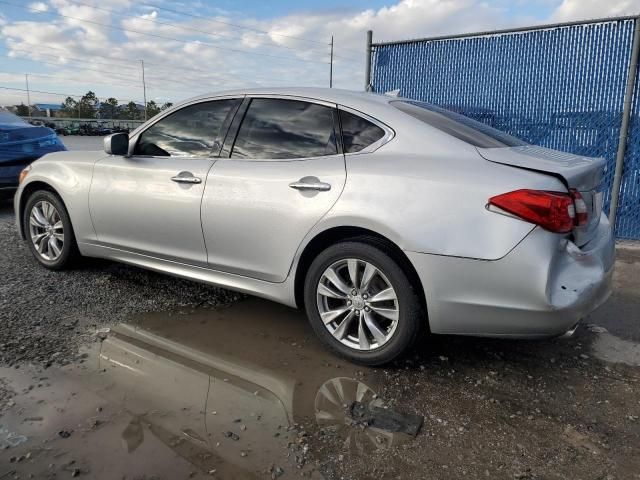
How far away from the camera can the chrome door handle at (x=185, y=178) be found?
3607 millimetres

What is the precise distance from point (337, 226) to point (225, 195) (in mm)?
848

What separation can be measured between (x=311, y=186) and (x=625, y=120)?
14.5 feet

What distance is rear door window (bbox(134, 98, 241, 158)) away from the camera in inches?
147

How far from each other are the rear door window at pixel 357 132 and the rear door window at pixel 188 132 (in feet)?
2.97

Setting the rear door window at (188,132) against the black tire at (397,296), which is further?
the rear door window at (188,132)

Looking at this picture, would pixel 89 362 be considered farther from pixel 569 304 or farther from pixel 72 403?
pixel 569 304

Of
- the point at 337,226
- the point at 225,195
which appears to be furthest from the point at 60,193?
the point at 337,226

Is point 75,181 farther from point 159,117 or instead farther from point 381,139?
point 381,139

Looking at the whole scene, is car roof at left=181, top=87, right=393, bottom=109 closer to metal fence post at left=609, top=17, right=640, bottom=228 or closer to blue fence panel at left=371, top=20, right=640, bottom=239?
blue fence panel at left=371, top=20, right=640, bottom=239

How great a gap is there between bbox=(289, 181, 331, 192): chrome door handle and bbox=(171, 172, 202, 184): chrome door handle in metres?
0.77

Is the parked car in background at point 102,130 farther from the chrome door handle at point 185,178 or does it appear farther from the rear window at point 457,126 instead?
the rear window at point 457,126

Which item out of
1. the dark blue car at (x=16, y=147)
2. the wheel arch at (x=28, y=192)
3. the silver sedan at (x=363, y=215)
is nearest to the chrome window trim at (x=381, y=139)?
the silver sedan at (x=363, y=215)

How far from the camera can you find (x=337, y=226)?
304 centimetres

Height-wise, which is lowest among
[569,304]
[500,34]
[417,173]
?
[569,304]
